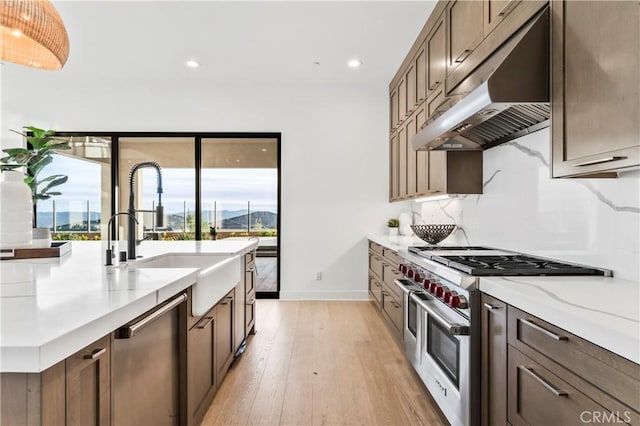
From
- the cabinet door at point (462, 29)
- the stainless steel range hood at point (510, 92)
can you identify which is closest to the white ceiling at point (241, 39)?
the cabinet door at point (462, 29)

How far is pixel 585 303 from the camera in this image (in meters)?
1.07

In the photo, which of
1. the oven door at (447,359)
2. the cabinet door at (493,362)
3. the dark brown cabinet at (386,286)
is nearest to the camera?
the cabinet door at (493,362)

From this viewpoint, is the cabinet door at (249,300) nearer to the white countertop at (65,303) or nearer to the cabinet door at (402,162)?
the white countertop at (65,303)

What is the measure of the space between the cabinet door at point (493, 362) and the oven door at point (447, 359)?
0.08 m

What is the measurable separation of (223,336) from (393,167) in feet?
10.2

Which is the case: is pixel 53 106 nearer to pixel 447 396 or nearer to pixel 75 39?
pixel 75 39

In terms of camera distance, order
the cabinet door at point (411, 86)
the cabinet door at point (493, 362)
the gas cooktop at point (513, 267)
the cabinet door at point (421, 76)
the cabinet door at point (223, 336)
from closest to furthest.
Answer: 1. the cabinet door at point (493, 362)
2. the gas cooktop at point (513, 267)
3. the cabinet door at point (223, 336)
4. the cabinet door at point (421, 76)
5. the cabinet door at point (411, 86)

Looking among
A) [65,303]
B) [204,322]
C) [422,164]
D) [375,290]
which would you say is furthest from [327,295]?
[65,303]

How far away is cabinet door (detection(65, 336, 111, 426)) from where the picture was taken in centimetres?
84

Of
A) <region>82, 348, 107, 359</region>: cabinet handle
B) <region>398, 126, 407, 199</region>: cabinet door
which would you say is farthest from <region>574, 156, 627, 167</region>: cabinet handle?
<region>398, 126, 407, 199</region>: cabinet door

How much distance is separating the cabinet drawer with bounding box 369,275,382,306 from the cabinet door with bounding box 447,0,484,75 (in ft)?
7.67

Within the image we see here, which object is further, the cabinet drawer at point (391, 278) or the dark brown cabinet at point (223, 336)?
the cabinet drawer at point (391, 278)

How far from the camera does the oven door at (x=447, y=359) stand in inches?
64.1

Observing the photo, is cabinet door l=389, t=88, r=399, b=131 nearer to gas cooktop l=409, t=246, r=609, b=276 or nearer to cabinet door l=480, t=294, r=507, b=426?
gas cooktop l=409, t=246, r=609, b=276
